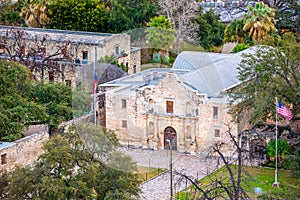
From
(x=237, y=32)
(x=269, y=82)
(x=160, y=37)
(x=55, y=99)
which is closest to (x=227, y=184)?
(x=269, y=82)

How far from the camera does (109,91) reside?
178 ft

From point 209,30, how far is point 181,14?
2.81 meters

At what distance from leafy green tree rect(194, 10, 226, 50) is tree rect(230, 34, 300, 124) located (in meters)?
22.8

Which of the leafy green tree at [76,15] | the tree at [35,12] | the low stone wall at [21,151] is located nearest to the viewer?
the low stone wall at [21,151]

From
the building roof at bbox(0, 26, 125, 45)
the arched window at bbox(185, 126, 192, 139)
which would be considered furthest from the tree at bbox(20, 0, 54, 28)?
the arched window at bbox(185, 126, 192, 139)

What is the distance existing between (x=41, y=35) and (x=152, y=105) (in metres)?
17.1

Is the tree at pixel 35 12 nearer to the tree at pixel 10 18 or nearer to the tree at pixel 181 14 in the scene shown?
the tree at pixel 10 18

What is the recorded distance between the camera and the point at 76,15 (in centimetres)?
7331

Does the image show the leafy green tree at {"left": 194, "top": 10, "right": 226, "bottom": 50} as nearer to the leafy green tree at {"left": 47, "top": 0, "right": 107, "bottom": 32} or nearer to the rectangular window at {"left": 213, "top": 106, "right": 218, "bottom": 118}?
the leafy green tree at {"left": 47, "top": 0, "right": 107, "bottom": 32}

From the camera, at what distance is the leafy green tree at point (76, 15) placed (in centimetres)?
7325

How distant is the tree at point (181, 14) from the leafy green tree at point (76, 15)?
18.0 ft

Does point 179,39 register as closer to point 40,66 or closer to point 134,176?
point 40,66

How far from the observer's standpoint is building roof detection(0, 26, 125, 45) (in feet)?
214

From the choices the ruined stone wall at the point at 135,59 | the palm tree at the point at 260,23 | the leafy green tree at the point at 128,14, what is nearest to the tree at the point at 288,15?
the palm tree at the point at 260,23
